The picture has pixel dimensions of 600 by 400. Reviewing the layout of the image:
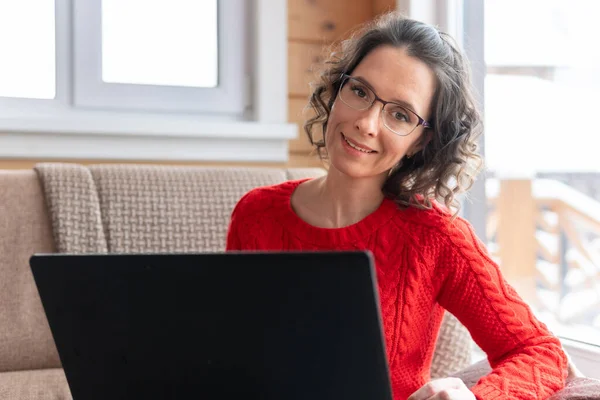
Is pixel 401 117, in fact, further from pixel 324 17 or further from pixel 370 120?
pixel 324 17

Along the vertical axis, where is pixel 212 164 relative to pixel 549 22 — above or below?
below

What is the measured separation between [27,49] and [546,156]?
1.47 meters

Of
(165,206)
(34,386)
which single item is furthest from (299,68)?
(34,386)

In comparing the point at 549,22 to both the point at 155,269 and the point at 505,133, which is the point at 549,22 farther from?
the point at 155,269

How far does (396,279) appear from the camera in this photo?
1.36 m

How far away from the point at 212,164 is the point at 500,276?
3.79ft

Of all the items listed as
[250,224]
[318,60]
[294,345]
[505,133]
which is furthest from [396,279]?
[318,60]

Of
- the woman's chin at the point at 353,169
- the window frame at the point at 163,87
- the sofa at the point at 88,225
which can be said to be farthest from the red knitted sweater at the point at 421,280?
the window frame at the point at 163,87

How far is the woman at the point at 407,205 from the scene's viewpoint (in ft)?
4.25

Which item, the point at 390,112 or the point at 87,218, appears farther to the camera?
the point at 87,218

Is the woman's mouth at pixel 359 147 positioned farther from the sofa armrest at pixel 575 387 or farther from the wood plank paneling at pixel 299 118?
the wood plank paneling at pixel 299 118

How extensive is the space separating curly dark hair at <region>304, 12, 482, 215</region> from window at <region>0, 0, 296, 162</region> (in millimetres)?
833

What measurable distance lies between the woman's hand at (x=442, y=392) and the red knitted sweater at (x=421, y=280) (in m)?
0.18

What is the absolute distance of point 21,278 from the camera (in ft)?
5.60
